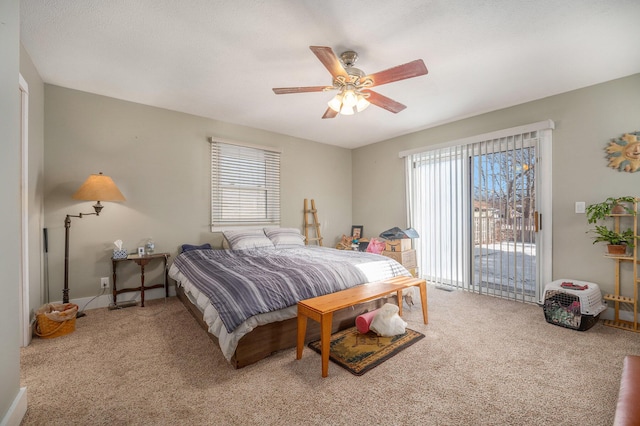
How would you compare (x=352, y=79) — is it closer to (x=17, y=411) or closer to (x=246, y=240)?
(x=246, y=240)

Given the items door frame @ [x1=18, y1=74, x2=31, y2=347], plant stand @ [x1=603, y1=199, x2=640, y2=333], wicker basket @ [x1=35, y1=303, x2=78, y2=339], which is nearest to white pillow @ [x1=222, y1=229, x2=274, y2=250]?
wicker basket @ [x1=35, y1=303, x2=78, y2=339]

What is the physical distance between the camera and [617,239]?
108 inches

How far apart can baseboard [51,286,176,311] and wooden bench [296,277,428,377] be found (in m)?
2.51

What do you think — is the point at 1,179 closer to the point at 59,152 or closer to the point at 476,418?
the point at 59,152

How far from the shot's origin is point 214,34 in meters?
2.21

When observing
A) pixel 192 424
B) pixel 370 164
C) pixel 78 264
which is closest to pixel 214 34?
pixel 192 424

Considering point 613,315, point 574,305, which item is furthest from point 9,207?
point 613,315

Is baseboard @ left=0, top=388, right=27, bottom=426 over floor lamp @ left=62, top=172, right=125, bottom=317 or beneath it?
beneath

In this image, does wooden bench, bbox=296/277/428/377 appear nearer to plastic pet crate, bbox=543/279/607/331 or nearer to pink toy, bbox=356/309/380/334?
pink toy, bbox=356/309/380/334

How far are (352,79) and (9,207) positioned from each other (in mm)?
2333

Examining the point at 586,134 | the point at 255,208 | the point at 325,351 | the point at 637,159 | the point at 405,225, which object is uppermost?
the point at 586,134

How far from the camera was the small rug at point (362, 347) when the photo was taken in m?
2.02

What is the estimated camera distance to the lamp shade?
2.95 meters

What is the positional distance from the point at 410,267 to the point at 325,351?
2817mm
